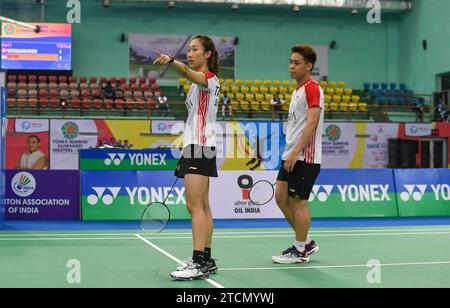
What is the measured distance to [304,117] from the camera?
18.1ft

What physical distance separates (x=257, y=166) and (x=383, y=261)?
11595 mm

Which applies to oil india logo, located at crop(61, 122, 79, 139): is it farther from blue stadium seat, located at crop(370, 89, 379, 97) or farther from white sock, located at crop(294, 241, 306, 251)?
white sock, located at crop(294, 241, 306, 251)

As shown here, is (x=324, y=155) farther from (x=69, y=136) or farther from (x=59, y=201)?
(x=59, y=201)

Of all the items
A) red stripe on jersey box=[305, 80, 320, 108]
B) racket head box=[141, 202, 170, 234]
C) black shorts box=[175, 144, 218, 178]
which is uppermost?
red stripe on jersey box=[305, 80, 320, 108]

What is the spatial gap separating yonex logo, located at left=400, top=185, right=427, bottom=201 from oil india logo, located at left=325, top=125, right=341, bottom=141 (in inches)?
Result: 378

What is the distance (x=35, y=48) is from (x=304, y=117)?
19247 millimetres

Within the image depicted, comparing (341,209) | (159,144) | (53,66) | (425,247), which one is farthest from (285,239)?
(53,66)

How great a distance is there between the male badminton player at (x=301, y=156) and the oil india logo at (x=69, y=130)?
44.4ft

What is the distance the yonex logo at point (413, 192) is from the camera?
10.2 meters

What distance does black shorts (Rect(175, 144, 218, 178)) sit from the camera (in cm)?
469

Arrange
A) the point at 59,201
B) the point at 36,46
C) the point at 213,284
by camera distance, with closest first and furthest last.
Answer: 1. the point at 213,284
2. the point at 59,201
3. the point at 36,46

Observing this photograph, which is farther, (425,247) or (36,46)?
(36,46)

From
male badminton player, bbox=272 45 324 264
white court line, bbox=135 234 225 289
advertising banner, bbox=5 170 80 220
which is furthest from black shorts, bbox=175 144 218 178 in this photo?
advertising banner, bbox=5 170 80 220

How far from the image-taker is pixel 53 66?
23.0m
